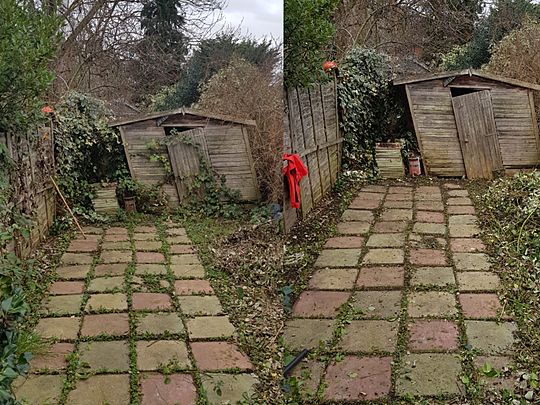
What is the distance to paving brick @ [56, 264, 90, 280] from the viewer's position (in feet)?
4.01

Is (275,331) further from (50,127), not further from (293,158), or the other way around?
(50,127)

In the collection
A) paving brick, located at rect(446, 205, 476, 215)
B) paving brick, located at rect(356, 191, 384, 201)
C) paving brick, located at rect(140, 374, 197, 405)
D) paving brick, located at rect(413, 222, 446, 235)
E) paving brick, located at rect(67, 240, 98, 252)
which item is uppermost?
paving brick, located at rect(67, 240, 98, 252)

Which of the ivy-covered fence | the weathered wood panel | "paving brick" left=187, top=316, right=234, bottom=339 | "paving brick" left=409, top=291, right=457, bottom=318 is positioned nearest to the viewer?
the ivy-covered fence

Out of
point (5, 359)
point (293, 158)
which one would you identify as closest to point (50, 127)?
point (5, 359)

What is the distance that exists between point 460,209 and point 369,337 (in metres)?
0.51

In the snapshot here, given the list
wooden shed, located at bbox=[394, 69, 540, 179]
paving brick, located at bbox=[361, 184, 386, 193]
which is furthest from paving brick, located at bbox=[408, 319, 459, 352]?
wooden shed, located at bbox=[394, 69, 540, 179]

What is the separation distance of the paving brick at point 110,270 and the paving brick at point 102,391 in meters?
0.24

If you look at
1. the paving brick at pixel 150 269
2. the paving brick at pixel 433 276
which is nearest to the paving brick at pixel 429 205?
the paving brick at pixel 433 276

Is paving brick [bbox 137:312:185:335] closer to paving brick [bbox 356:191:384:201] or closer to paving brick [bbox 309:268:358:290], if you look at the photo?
paving brick [bbox 309:268:358:290]

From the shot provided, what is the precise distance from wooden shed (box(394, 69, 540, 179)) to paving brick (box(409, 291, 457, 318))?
46 cm

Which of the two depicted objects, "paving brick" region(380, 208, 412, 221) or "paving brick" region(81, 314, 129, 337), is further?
"paving brick" region(380, 208, 412, 221)

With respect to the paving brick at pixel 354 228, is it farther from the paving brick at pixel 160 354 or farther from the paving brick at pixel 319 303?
the paving brick at pixel 160 354

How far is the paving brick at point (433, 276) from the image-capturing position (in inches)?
60.7

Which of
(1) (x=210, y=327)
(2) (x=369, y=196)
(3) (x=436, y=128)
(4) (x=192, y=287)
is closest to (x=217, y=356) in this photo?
(1) (x=210, y=327)
